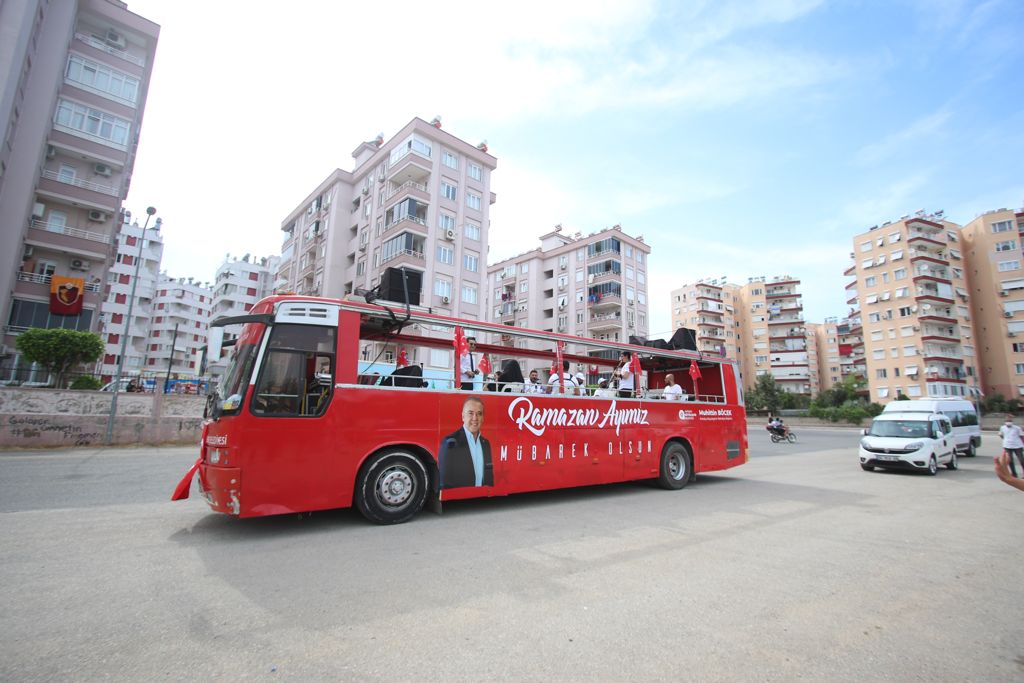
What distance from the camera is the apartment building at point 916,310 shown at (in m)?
55.1

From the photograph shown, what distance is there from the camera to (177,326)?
73562mm

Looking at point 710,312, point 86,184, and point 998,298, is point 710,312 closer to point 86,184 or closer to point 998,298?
point 998,298

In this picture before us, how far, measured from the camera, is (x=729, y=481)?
1188 cm

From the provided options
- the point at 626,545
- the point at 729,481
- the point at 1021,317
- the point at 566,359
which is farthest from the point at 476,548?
the point at 1021,317

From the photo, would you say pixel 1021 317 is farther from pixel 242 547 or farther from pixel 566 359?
pixel 242 547

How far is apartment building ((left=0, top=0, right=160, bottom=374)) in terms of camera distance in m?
25.7

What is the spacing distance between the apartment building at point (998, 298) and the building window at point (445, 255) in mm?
66563

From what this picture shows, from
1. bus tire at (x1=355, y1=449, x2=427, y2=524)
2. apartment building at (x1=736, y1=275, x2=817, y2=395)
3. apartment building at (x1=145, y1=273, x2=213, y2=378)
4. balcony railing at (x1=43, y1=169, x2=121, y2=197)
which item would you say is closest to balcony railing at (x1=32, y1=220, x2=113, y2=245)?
balcony railing at (x1=43, y1=169, x2=121, y2=197)

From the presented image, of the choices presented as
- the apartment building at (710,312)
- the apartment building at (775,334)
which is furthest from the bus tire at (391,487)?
the apartment building at (775,334)

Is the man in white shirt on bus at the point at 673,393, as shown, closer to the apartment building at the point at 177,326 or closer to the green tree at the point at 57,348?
the green tree at the point at 57,348

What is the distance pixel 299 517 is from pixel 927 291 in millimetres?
74416

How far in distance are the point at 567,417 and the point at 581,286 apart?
153 ft

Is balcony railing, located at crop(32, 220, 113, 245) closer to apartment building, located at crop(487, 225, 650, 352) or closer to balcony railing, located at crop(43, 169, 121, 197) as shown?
balcony railing, located at crop(43, 169, 121, 197)

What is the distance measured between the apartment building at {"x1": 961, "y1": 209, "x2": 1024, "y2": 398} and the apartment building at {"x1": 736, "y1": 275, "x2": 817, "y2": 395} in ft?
75.4
